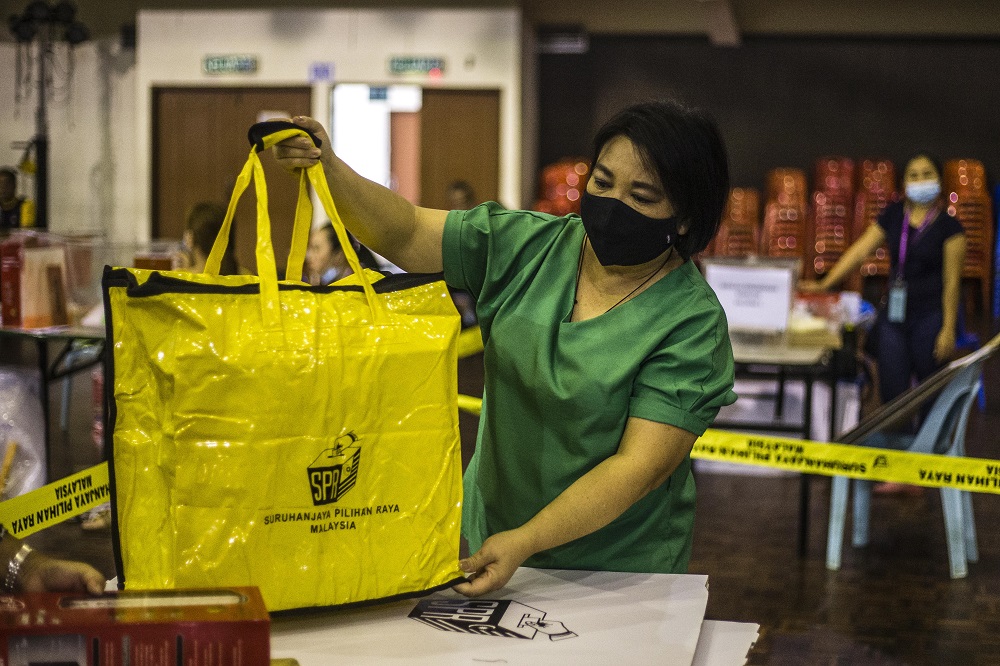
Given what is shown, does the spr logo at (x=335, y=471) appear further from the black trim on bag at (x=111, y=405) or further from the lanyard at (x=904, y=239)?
the lanyard at (x=904, y=239)

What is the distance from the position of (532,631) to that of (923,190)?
188 inches

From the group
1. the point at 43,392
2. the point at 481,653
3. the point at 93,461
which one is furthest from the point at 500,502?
the point at 93,461

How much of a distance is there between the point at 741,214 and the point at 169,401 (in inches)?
451

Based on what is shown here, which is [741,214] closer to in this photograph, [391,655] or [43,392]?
[43,392]

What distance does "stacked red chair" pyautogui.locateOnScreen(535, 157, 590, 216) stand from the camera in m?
12.0

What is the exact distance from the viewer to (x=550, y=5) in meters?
12.6

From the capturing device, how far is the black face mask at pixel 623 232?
1500mm

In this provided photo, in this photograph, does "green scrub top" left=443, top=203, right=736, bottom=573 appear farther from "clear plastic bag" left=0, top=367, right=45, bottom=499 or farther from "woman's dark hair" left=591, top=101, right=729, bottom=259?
"clear plastic bag" left=0, top=367, right=45, bottom=499

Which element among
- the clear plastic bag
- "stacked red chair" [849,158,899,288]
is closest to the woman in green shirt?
the clear plastic bag

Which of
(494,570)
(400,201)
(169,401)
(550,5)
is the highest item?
(550,5)

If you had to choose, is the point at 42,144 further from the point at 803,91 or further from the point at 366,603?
the point at 366,603

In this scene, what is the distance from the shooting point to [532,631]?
1325 millimetres

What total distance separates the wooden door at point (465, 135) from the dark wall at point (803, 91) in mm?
1749

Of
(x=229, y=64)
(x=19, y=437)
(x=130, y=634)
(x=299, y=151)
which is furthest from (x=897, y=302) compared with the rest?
(x=229, y=64)
